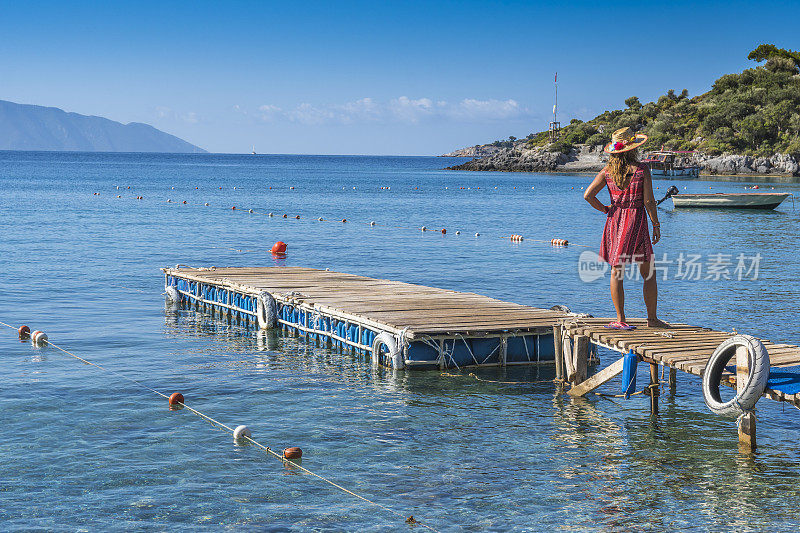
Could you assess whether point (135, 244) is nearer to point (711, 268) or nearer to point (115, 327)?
point (115, 327)

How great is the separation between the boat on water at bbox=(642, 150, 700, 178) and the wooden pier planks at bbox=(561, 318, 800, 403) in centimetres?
10100

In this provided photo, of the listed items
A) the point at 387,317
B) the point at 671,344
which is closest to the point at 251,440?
the point at 387,317

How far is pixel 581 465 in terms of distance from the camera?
11.9 meters

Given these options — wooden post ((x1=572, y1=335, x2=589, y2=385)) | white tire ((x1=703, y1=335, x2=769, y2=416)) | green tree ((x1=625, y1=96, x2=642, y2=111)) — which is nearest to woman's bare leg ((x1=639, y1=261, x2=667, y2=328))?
wooden post ((x1=572, y1=335, x2=589, y2=385))

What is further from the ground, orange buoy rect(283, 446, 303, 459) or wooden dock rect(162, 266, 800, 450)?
wooden dock rect(162, 266, 800, 450)

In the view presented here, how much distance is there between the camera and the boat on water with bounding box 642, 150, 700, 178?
117 metres

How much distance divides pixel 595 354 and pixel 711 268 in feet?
62.8

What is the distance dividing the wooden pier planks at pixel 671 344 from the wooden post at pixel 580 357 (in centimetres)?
19

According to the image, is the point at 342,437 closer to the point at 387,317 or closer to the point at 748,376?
the point at 387,317

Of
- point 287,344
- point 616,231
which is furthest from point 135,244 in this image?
point 616,231

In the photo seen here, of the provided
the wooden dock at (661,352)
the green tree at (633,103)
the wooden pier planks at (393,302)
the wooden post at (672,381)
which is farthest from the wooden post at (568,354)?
the green tree at (633,103)

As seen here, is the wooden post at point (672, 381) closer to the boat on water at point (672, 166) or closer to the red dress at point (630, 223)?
the red dress at point (630, 223)

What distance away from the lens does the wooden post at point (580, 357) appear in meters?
14.3

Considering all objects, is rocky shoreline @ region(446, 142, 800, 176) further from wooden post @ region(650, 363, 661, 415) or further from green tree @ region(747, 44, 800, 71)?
wooden post @ region(650, 363, 661, 415)
